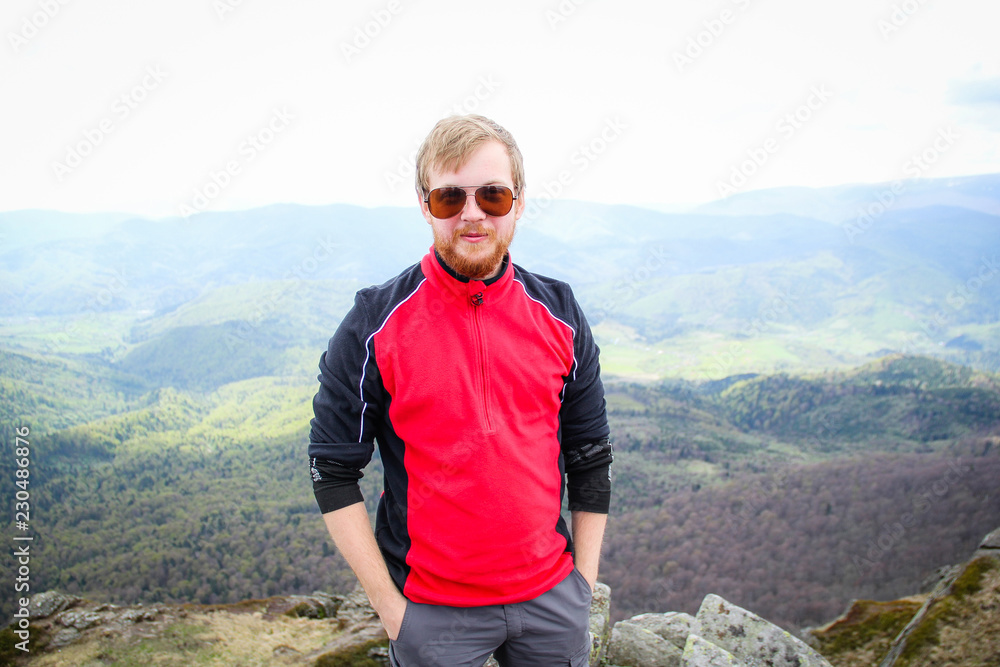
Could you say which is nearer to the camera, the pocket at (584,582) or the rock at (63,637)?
the pocket at (584,582)

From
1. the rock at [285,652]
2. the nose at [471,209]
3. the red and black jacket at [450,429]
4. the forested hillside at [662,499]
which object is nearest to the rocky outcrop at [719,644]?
the red and black jacket at [450,429]

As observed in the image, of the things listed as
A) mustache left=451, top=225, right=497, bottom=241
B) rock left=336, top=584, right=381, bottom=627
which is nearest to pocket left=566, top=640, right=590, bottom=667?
mustache left=451, top=225, right=497, bottom=241

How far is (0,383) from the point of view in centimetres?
9200

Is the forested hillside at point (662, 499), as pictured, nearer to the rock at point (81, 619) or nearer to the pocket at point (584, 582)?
the rock at point (81, 619)

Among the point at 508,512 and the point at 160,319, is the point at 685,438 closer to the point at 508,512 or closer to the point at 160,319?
the point at 508,512

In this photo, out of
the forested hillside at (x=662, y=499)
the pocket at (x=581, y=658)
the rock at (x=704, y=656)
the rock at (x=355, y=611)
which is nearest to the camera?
the pocket at (x=581, y=658)

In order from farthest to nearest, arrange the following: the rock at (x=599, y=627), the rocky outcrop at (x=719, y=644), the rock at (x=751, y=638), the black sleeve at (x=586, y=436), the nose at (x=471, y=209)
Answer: the rock at (x=751, y=638) → the rocky outcrop at (x=719, y=644) → the rock at (x=599, y=627) → the black sleeve at (x=586, y=436) → the nose at (x=471, y=209)

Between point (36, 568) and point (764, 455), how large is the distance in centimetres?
9347

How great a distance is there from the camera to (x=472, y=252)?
2.69 meters

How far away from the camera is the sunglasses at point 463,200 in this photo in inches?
105

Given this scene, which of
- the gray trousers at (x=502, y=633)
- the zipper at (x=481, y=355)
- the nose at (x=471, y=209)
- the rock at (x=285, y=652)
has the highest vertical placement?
the nose at (x=471, y=209)

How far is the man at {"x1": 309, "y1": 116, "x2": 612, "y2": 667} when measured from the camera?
2.56 metres

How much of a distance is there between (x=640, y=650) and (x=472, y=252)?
5.95 metres

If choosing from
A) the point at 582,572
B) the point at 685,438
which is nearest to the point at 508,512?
the point at 582,572
